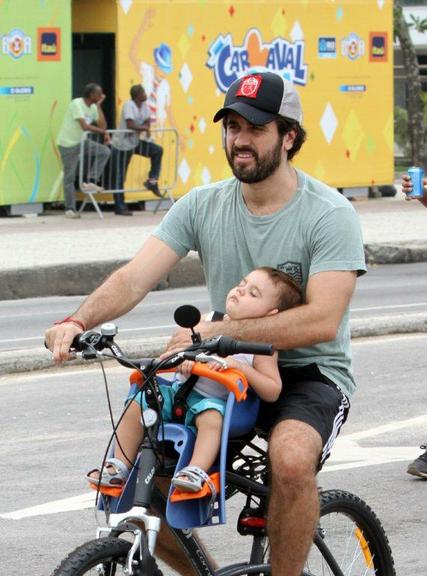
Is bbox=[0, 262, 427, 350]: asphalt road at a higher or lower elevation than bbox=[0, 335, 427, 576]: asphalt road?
lower

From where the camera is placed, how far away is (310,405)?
435 centimetres

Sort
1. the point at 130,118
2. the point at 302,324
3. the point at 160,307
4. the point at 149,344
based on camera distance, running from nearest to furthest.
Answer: the point at 302,324, the point at 149,344, the point at 160,307, the point at 130,118

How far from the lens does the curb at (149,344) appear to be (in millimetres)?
10023

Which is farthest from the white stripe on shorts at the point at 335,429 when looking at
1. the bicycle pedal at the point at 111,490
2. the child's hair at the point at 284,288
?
A: the bicycle pedal at the point at 111,490

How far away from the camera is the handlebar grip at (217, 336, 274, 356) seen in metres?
3.99

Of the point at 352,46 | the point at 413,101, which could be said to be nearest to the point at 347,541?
the point at 352,46

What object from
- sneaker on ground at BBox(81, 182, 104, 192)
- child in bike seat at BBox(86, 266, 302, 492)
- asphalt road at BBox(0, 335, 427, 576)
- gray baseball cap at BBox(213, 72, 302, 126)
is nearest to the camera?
child in bike seat at BBox(86, 266, 302, 492)

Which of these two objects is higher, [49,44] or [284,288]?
[49,44]

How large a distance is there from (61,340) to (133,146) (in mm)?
17081

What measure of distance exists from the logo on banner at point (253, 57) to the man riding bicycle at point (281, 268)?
1755 centimetres

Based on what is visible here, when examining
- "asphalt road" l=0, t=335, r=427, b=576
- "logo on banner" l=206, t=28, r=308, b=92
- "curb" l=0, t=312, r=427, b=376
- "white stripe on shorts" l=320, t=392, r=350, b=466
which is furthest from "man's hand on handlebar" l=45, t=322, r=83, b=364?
"logo on banner" l=206, t=28, r=308, b=92

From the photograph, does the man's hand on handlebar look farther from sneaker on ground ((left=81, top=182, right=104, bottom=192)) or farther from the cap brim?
sneaker on ground ((left=81, top=182, right=104, bottom=192))

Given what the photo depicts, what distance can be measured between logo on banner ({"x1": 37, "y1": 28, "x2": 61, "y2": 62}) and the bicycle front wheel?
1651 cm

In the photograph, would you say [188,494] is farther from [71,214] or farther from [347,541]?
[71,214]
